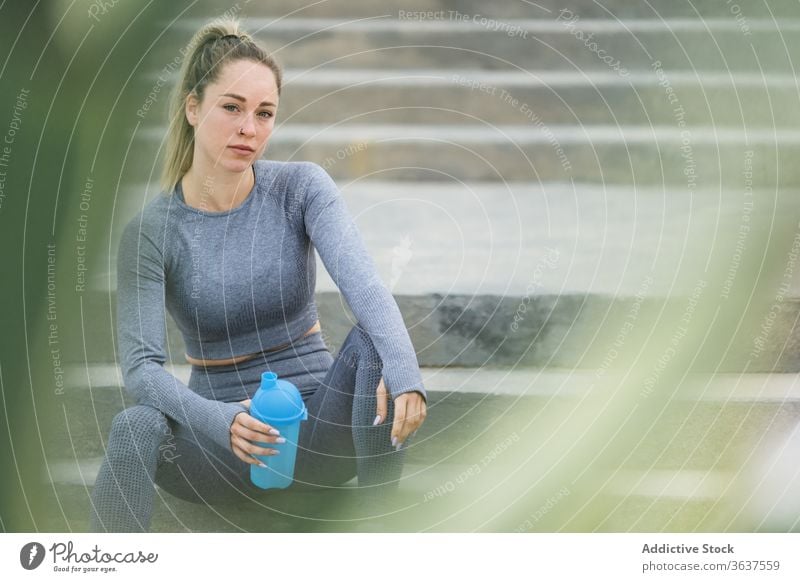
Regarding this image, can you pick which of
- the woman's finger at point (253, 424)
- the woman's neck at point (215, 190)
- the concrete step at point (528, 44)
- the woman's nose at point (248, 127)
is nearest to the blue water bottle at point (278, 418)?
the woman's finger at point (253, 424)

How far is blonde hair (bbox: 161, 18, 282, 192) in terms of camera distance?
1.55 metres

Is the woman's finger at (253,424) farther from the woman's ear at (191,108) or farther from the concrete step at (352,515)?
the woman's ear at (191,108)

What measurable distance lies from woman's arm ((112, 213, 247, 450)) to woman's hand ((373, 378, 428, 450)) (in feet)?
0.73

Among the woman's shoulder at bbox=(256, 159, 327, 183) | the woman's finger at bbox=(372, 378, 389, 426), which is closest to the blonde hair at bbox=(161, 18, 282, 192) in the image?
the woman's shoulder at bbox=(256, 159, 327, 183)

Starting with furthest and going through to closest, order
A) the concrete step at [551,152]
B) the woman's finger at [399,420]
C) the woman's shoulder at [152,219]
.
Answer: the concrete step at [551,152] → the woman's shoulder at [152,219] → the woman's finger at [399,420]

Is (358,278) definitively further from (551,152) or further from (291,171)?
(551,152)

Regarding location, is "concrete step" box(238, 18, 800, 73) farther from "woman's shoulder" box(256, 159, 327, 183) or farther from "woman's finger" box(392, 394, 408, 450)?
"woman's finger" box(392, 394, 408, 450)

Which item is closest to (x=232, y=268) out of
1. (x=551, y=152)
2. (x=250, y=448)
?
(x=250, y=448)

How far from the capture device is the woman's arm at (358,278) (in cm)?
149

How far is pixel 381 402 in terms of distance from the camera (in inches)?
59.2

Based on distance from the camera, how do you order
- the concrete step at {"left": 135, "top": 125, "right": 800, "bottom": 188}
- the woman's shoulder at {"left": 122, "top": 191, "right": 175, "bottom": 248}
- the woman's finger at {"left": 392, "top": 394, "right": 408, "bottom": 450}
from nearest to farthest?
the woman's finger at {"left": 392, "top": 394, "right": 408, "bottom": 450} → the woman's shoulder at {"left": 122, "top": 191, "right": 175, "bottom": 248} → the concrete step at {"left": 135, "top": 125, "right": 800, "bottom": 188}

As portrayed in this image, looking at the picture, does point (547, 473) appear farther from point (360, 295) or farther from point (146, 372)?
point (146, 372)

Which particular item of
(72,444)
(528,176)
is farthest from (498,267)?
(72,444)
